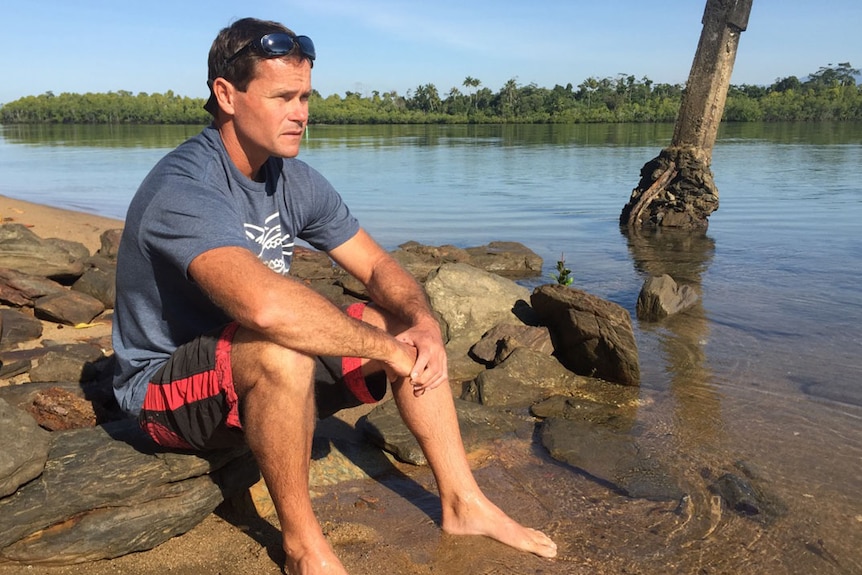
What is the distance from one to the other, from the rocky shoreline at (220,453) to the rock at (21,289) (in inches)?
0.6

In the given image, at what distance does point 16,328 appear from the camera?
5.07m

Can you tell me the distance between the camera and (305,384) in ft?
8.25

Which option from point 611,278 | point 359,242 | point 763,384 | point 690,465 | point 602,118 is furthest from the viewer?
point 602,118

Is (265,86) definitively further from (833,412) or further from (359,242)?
(833,412)

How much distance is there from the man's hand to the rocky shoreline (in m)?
0.84

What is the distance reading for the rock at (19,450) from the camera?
2621 mm

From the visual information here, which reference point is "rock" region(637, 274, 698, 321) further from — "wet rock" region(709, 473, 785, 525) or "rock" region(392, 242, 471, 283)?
"wet rock" region(709, 473, 785, 525)

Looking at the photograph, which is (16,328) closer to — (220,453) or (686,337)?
(220,453)

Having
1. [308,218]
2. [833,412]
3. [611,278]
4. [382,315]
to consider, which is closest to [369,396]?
[382,315]

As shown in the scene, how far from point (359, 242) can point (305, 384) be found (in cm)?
106

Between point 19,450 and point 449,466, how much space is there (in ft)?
5.08

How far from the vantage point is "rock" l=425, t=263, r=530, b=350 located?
5719 mm

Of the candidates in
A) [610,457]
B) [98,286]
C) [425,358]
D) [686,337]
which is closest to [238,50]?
[425,358]

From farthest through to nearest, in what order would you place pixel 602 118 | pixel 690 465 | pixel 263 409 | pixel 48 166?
1. pixel 602 118
2. pixel 48 166
3. pixel 690 465
4. pixel 263 409
